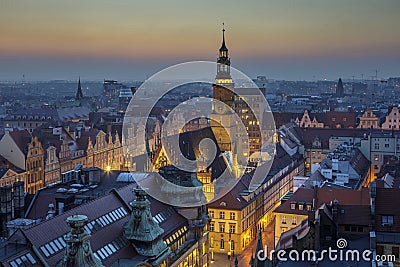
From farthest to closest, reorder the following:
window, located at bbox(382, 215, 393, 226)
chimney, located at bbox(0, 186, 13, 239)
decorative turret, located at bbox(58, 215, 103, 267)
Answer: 1. chimney, located at bbox(0, 186, 13, 239)
2. window, located at bbox(382, 215, 393, 226)
3. decorative turret, located at bbox(58, 215, 103, 267)

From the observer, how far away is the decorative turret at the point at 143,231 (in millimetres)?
41844

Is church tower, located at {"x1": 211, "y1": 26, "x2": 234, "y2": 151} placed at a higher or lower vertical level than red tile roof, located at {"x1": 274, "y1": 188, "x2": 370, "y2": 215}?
higher

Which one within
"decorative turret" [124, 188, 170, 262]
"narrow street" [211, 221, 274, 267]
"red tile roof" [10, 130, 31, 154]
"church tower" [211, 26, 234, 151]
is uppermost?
"church tower" [211, 26, 234, 151]

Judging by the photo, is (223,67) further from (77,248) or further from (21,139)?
(77,248)

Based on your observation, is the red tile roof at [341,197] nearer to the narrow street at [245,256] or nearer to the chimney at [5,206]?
the narrow street at [245,256]

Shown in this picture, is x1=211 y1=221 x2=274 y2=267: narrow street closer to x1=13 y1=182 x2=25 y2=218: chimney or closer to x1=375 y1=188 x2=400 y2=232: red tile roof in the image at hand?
x1=375 y1=188 x2=400 y2=232: red tile roof

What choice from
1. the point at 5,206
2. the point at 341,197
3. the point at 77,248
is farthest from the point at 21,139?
the point at 77,248

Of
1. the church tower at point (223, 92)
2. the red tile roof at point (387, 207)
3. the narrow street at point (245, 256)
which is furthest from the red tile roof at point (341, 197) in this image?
the church tower at point (223, 92)

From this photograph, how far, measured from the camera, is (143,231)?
42094mm

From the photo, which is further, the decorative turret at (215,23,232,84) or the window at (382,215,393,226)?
the decorative turret at (215,23,232,84)

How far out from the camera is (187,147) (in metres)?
80.6

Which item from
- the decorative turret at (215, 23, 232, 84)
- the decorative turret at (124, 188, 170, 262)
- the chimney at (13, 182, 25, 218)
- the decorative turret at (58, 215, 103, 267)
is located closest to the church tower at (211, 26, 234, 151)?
the decorative turret at (215, 23, 232, 84)

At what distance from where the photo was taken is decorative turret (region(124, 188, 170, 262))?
137ft

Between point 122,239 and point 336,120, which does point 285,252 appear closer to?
point 122,239
